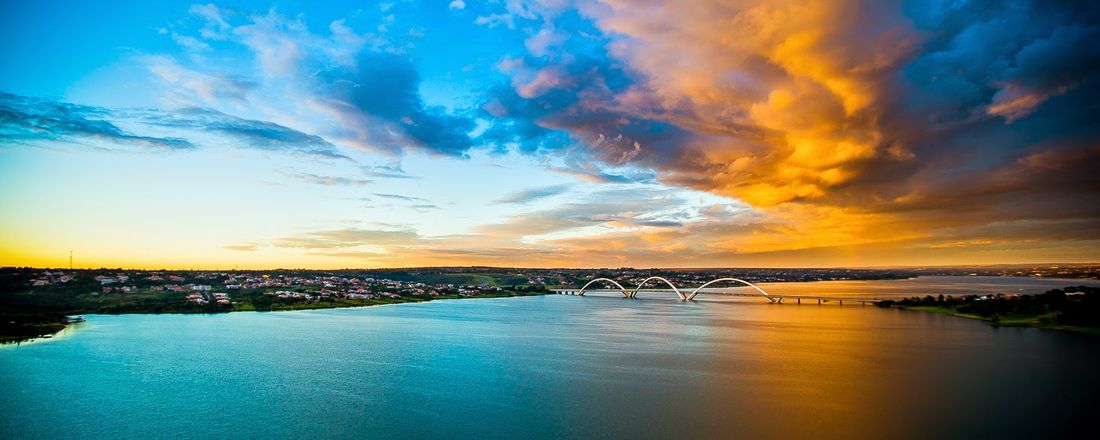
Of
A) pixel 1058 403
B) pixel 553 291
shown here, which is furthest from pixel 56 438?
pixel 553 291

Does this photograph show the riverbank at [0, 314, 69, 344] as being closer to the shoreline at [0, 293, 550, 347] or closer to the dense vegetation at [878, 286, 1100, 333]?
the shoreline at [0, 293, 550, 347]

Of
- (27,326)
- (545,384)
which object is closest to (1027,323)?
(545,384)

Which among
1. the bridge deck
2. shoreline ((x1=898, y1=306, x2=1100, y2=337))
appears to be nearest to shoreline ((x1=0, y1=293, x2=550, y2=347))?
the bridge deck

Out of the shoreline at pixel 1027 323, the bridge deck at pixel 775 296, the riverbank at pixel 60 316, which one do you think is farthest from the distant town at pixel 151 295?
the shoreline at pixel 1027 323

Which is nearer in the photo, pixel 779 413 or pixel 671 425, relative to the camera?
pixel 671 425

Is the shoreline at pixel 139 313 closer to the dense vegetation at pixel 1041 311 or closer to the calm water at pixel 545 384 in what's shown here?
the calm water at pixel 545 384

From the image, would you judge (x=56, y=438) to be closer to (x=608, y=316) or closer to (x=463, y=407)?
(x=463, y=407)

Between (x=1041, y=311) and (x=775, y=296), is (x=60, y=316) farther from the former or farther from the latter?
(x=775, y=296)

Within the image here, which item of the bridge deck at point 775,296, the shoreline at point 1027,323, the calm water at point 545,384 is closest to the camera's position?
the calm water at point 545,384
